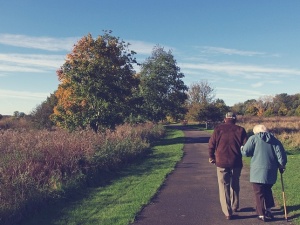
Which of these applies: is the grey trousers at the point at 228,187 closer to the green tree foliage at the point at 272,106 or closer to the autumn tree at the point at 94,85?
the autumn tree at the point at 94,85

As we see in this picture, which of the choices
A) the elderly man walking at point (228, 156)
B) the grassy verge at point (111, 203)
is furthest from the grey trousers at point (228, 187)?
the grassy verge at point (111, 203)

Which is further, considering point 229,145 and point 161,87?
point 161,87

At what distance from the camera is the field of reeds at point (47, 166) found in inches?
297

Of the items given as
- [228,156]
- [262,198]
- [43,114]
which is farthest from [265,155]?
[43,114]

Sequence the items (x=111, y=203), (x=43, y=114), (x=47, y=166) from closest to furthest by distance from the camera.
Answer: (x=111, y=203), (x=47, y=166), (x=43, y=114)

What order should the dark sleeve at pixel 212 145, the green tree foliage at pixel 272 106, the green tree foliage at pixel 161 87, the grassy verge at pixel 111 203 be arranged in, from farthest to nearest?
the green tree foliage at pixel 272 106, the green tree foliage at pixel 161 87, the dark sleeve at pixel 212 145, the grassy verge at pixel 111 203

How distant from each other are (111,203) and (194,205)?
191 centimetres

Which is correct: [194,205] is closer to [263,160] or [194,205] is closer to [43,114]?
[263,160]

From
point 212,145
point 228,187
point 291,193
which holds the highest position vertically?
point 212,145

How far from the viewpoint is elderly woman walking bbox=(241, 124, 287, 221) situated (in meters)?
6.48

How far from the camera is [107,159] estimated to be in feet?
41.1

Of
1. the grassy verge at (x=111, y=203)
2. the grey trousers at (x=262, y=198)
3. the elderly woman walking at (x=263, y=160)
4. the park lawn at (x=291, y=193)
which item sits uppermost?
the elderly woman walking at (x=263, y=160)

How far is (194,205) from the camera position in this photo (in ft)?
25.1

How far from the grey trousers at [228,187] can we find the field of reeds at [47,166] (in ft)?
13.2
